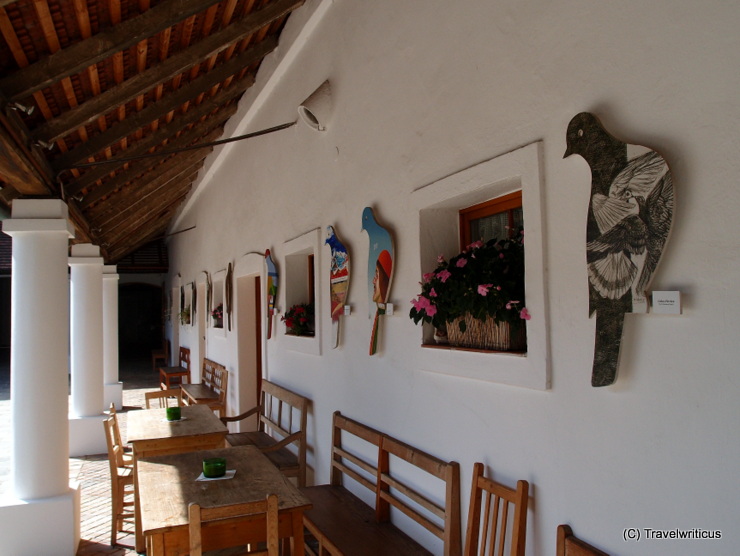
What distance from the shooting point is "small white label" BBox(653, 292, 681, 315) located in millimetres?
1665

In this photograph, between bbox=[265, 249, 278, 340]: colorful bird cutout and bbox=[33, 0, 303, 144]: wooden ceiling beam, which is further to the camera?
bbox=[265, 249, 278, 340]: colorful bird cutout

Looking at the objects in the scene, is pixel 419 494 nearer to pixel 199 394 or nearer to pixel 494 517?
pixel 494 517

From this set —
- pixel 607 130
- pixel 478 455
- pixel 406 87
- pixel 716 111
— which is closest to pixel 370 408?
pixel 478 455

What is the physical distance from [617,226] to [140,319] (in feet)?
75.1

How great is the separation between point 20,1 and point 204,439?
3.22 metres

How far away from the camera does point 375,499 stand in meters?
3.46

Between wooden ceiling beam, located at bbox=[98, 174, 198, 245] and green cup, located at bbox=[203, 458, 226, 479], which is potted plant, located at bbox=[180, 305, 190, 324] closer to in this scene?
wooden ceiling beam, located at bbox=[98, 174, 198, 245]

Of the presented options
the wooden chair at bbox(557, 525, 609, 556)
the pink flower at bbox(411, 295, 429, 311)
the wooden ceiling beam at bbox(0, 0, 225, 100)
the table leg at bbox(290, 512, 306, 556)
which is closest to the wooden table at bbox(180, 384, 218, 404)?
the table leg at bbox(290, 512, 306, 556)

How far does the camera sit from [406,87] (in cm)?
322

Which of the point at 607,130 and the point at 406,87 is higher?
the point at 406,87

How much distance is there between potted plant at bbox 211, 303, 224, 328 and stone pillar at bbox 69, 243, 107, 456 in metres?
1.73

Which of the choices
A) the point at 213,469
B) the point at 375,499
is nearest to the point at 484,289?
the point at 375,499

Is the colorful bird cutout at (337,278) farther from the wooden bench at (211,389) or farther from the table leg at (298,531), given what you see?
the wooden bench at (211,389)

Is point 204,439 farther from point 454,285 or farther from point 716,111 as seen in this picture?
point 716,111
